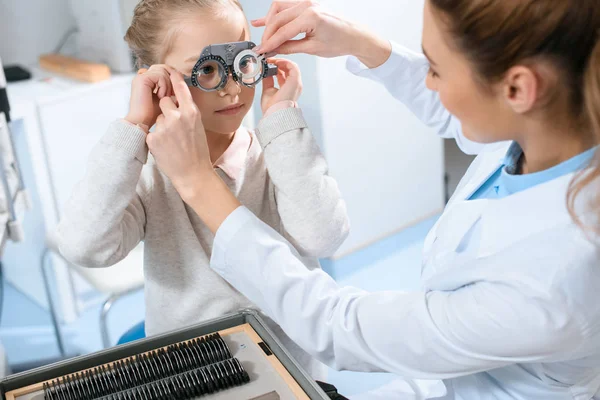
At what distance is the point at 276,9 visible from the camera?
1.11m

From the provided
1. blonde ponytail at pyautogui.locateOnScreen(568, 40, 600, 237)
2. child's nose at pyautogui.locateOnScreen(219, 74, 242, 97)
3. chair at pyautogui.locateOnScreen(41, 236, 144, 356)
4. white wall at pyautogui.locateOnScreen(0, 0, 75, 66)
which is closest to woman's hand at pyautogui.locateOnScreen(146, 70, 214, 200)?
child's nose at pyautogui.locateOnScreen(219, 74, 242, 97)

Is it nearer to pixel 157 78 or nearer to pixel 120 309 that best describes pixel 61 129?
pixel 120 309

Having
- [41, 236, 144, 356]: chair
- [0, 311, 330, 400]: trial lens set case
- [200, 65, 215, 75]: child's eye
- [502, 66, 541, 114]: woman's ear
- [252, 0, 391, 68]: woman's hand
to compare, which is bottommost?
[41, 236, 144, 356]: chair

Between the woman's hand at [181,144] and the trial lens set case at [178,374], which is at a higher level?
the woman's hand at [181,144]

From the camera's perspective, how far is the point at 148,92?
100 cm

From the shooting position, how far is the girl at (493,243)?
29.8 inches

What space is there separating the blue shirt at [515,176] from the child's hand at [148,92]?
0.51 metres

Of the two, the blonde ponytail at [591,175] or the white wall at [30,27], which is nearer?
the blonde ponytail at [591,175]

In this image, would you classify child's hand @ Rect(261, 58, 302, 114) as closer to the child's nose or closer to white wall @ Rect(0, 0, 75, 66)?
the child's nose

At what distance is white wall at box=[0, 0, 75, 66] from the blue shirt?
232 cm

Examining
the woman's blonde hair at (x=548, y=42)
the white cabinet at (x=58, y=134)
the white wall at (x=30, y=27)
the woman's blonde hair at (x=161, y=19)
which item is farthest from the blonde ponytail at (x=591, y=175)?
the white wall at (x=30, y=27)

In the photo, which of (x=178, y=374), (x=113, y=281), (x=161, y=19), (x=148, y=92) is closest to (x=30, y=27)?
(x=113, y=281)

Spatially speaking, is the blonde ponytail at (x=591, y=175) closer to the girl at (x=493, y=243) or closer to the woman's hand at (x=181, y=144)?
the girl at (x=493, y=243)

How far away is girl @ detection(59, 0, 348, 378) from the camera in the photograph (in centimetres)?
98
